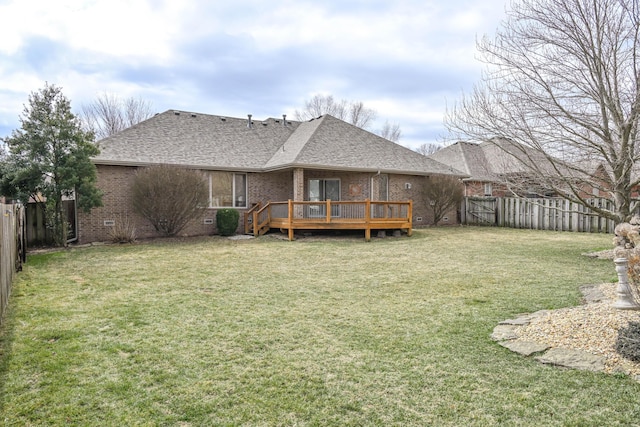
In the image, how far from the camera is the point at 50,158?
10.9m

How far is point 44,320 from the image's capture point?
15.4ft

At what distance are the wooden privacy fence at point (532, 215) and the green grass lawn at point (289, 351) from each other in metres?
9.55

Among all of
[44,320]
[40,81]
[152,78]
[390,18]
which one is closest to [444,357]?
[44,320]

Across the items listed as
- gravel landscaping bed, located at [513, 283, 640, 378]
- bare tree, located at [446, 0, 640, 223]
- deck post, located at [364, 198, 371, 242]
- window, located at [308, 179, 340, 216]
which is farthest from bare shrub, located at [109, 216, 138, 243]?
gravel landscaping bed, located at [513, 283, 640, 378]

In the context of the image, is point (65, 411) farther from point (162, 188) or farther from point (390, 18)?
point (162, 188)

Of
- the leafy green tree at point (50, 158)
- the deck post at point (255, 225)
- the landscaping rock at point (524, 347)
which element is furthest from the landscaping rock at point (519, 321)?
the leafy green tree at point (50, 158)

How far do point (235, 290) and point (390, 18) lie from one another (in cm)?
728

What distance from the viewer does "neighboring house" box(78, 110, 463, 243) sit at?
13477 millimetres

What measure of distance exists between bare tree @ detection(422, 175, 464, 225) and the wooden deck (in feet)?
12.6

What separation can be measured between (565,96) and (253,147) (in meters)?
11.7

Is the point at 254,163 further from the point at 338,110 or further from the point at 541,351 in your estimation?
the point at 338,110

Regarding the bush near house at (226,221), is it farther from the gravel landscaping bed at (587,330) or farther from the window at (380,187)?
the gravel landscaping bed at (587,330)

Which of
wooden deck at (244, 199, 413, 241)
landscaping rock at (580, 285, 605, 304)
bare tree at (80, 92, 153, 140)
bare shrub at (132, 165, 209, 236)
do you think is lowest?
landscaping rock at (580, 285, 605, 304)

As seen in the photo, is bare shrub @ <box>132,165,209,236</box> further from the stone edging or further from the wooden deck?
the stone edging
